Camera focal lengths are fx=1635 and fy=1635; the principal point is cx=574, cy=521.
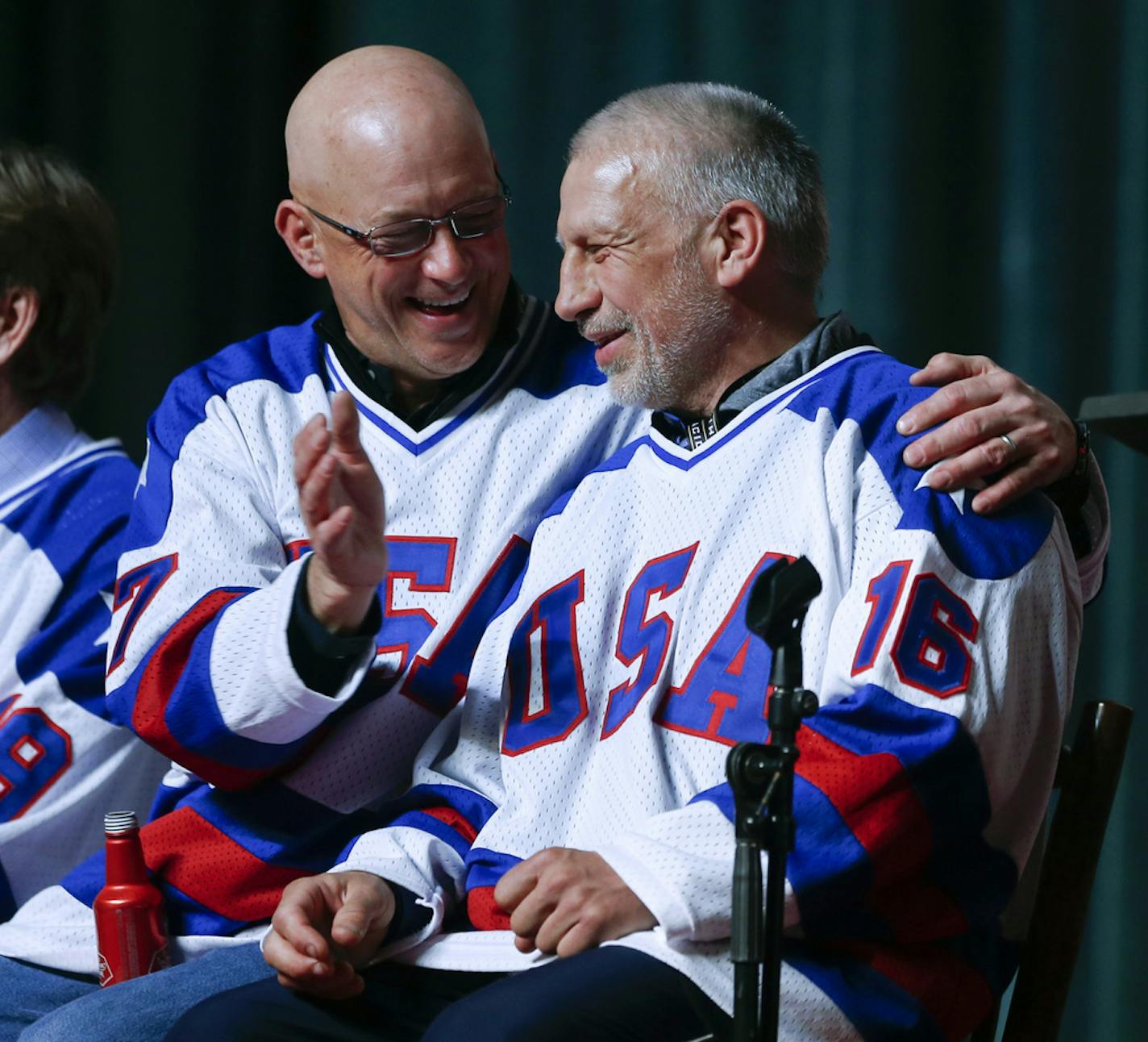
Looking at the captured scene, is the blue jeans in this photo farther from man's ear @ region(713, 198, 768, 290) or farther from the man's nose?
man's ear @ region(713, 198, 768, 290)

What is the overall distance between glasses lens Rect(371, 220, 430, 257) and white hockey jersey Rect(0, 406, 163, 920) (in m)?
0.57

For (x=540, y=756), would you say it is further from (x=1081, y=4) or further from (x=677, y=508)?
(x=1081, y=4)

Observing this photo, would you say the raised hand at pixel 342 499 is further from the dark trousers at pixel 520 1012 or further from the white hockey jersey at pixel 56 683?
the white hockey jersey at pixel 56 683

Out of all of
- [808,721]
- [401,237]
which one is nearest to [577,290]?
[401,237]

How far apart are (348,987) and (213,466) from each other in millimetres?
660

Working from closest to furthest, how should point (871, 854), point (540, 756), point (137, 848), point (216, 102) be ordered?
point (871, 854)
point (540, 756)
point (137, 848)
point (216, 102)

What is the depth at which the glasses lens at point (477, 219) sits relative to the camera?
186 cm

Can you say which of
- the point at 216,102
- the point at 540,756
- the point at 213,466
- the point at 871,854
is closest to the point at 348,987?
the point at 540,756

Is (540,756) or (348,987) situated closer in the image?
(348,987)

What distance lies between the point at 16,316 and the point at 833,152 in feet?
4.18

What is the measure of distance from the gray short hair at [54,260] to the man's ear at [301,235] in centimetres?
42

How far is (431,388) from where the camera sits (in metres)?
1.94

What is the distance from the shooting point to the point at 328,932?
57.7 inches

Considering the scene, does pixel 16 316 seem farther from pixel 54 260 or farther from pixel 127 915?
pixel 127 915
